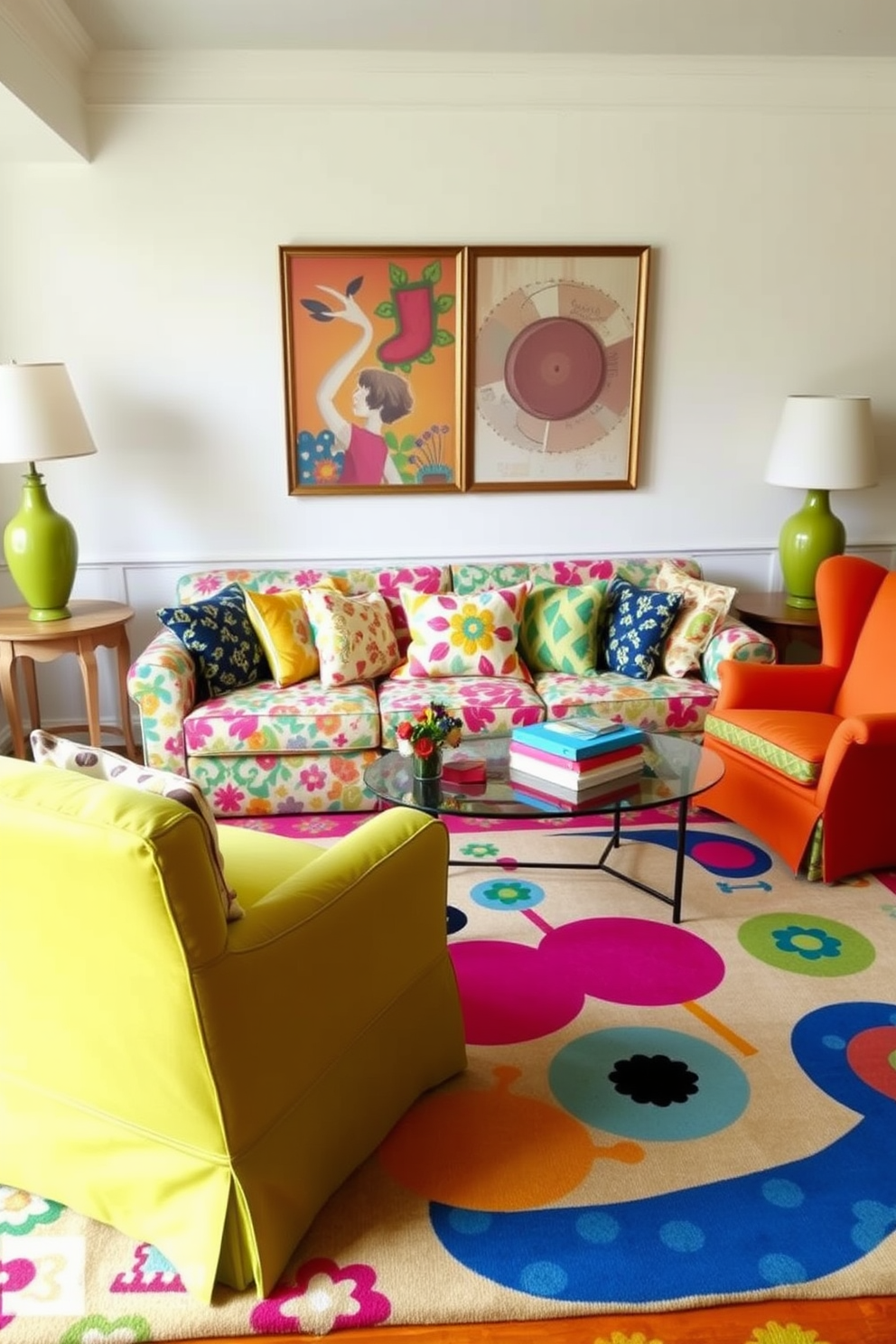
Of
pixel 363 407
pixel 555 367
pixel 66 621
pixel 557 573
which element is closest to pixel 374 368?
pixel 363 407

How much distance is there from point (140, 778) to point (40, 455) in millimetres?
2155

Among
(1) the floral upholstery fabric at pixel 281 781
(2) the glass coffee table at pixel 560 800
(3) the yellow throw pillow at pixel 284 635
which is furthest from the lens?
(3) the yellow throw pillow at pixel 284 635

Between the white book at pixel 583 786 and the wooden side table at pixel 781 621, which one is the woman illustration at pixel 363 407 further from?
the white book at pixel 583 786

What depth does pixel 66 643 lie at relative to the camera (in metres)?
3.55

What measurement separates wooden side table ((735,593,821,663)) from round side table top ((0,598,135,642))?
2424 mm

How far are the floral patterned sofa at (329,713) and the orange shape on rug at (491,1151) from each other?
151cm


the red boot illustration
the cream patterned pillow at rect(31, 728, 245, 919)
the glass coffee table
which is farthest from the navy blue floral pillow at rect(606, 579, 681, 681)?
the cream patterned pillow at rect(31, 728, 245, 919)

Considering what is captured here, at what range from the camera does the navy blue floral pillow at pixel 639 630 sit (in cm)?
382

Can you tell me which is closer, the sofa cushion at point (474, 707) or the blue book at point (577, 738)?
the blue book at point (577, 738)

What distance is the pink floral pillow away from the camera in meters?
3.80

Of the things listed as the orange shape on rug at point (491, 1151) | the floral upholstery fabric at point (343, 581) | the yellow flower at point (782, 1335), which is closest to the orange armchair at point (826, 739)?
the floral upholstery fabric at point (343, 581)

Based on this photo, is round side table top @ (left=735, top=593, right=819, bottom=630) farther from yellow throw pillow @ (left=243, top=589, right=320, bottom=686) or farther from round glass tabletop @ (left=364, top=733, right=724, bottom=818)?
yellow throw pillow @ (left=243, top=589, right=320, bottom=686)

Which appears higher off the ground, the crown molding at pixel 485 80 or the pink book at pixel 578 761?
the crown molding at pixel 485 80

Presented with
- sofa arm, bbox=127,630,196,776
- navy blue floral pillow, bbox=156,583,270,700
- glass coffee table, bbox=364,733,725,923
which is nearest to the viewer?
glass coffee table, bbox=364,733,725,923
